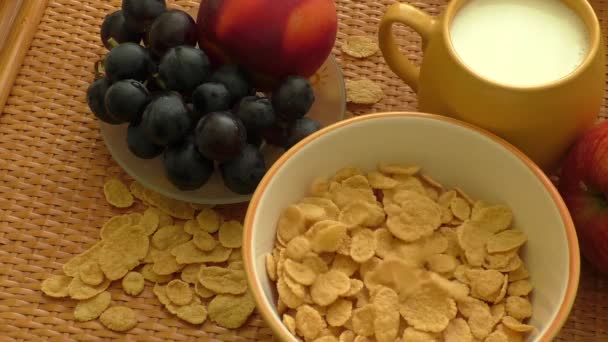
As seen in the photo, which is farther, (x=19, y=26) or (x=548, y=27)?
(x=19, y=26)

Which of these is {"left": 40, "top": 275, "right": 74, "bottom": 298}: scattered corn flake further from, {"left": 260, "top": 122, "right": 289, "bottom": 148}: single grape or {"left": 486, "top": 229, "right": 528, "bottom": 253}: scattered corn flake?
{"left": 486, "top": 229, "right": 528, "bottom": 253}: scattered corn flake

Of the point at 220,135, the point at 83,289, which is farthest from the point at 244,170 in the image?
the point at 83,289

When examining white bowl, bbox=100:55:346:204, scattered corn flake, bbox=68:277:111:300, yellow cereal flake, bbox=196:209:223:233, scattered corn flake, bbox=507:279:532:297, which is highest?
scattered corn flake, bbox=507:279:532:297

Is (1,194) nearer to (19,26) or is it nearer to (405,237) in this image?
(19,26)

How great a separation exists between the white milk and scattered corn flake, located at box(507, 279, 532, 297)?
0.13m

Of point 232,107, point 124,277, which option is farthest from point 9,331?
point 232,107

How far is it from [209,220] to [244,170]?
0.06 m

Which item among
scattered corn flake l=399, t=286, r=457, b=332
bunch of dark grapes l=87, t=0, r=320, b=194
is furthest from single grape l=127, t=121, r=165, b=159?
scattered corn flake l=399, t=286, r=457, b=332

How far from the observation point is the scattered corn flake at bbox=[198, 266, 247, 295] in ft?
1.65

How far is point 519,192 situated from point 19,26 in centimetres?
43

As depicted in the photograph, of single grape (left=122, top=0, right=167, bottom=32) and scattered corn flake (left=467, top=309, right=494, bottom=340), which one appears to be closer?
scattered corn flake (left=467, top=309, right=494, bottom=340)

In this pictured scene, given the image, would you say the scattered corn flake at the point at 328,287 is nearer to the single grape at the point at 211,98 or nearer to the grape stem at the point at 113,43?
the single grape at the point at 211,98

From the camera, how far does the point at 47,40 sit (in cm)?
62

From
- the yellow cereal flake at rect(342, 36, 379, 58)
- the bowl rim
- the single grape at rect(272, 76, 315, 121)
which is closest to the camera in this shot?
the bowl rim
